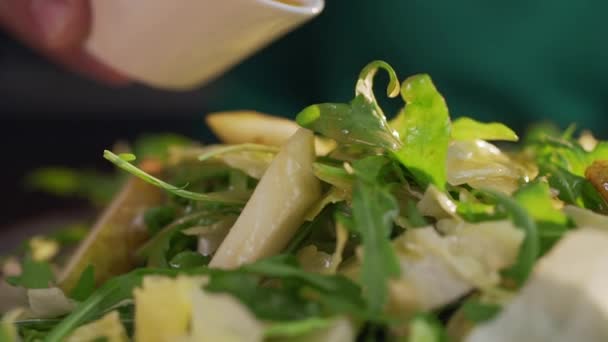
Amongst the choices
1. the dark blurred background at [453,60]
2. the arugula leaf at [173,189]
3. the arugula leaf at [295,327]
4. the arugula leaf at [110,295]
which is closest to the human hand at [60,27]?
the dark blurred background at [453,60]

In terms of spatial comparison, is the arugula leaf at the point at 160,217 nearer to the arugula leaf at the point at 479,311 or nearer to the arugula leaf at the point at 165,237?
the arugula leaf at the point at 165,237

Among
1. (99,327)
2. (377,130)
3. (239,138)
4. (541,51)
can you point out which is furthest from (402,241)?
(541,51)

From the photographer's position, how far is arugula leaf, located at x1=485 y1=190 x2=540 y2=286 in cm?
55

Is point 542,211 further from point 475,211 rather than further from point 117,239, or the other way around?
point 117,239

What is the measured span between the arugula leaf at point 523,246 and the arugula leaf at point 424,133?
0.12m

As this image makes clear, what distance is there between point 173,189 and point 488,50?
1.71m

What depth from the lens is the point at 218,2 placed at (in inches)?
41.5

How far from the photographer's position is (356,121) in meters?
0.77

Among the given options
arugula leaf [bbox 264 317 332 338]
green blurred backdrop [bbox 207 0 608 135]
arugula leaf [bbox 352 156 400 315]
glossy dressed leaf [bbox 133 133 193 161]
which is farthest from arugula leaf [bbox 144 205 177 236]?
green blurred backdrop [bbox 207 0 608 135]

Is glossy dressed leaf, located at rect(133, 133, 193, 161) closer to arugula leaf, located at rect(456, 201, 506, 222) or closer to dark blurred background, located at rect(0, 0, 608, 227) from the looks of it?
dark blurred background, located at rect(0, 0, 608, 227)

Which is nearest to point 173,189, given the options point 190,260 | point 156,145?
point 190,260

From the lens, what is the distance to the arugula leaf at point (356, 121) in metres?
0.76

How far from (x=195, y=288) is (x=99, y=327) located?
14cm

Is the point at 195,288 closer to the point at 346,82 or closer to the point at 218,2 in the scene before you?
the point at 218,2
